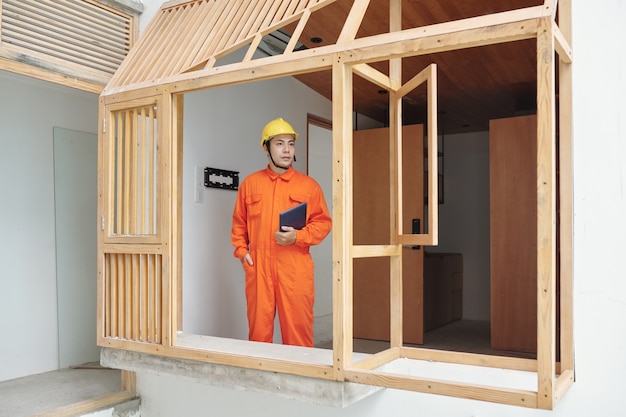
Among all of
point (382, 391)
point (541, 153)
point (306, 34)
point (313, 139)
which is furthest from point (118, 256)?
point (313, 139)

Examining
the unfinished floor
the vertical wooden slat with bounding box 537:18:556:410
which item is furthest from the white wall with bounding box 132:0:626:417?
the unfinished floor

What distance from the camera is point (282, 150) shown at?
12.9 feet

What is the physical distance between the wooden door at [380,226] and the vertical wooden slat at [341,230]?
8.98ft

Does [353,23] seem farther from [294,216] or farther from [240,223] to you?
[240,223]

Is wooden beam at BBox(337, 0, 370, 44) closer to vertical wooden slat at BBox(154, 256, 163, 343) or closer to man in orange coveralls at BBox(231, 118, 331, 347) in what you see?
man in orange coveralls at BBox(231, 118, 331, 347)

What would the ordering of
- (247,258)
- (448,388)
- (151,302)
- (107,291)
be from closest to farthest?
(448,388) < (151,302) < (107,291) < (247,258)

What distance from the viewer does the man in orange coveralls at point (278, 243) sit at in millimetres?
3795

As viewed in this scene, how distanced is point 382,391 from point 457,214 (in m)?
4.74

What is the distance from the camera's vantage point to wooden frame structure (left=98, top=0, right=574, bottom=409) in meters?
2.32

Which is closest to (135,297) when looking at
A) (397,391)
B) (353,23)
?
(397,391)

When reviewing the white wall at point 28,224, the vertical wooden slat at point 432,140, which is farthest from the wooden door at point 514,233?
the white wall at point 28,224

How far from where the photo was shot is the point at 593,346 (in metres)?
2.77

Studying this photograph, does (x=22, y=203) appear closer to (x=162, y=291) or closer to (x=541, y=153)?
(x=162, y=291)

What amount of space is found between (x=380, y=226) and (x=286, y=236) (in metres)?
2.13
